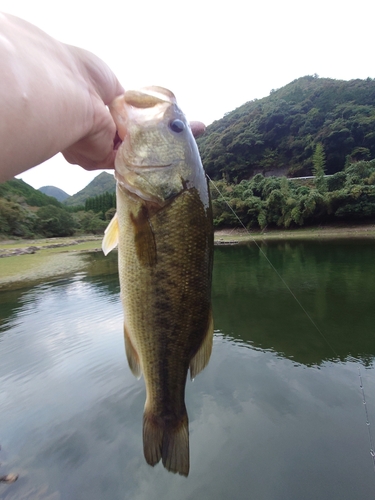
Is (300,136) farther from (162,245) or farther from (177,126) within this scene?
(162,245)

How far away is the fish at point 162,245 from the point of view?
1.65 metres

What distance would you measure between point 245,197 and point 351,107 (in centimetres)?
4903

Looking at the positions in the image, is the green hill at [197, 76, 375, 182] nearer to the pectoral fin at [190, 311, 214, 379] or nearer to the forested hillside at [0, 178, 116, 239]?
the forested hillside at [0, 178, 116, 239]

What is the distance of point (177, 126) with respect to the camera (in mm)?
1732

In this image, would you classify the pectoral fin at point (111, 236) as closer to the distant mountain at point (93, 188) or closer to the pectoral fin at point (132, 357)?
the pectoral fin at point (132, 357)

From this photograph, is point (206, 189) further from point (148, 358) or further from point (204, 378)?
point (204, 378)

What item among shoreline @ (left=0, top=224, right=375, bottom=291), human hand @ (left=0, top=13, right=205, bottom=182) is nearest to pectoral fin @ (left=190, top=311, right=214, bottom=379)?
human hand @ (left=0, top=13, right=205, bottom=182)

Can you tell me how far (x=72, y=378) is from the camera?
313 inches

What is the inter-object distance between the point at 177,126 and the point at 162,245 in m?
0.69

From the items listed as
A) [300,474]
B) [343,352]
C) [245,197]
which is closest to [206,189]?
[300,474]

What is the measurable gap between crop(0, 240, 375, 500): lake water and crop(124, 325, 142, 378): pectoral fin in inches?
161

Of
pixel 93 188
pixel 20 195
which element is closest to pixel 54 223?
pixel 20 195

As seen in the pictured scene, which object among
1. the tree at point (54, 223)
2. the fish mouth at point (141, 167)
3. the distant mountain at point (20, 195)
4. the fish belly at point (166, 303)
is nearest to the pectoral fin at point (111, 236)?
the fish belly at point (166, 303)

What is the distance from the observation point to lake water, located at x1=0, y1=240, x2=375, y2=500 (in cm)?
491
